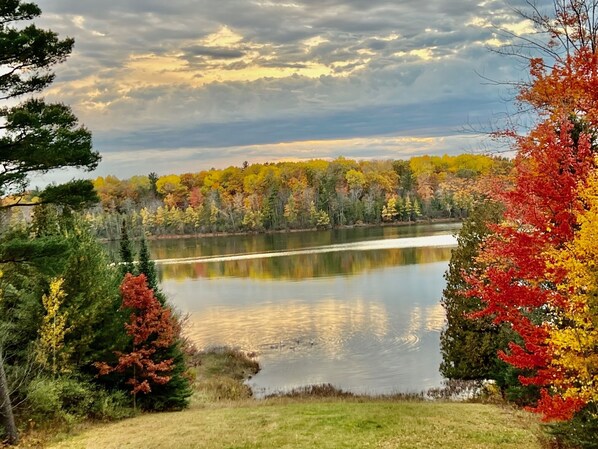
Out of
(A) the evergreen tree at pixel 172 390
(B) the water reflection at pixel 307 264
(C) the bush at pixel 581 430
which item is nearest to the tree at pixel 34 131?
(A) the evergreen tree at pixel 172 390

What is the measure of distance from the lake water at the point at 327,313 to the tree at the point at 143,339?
8.94 metres

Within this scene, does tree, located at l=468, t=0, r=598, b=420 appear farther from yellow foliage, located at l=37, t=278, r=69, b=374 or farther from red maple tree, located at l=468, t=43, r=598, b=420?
yellow foliage, located at l=37, t=278, r=69, b=374

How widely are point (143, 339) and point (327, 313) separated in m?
25.7

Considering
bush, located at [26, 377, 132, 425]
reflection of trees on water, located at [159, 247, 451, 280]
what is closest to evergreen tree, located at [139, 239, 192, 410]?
bush, located at [26, 377, 132, 425]

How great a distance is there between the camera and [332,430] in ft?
48.5

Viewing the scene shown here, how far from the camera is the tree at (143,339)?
21891 millimetres

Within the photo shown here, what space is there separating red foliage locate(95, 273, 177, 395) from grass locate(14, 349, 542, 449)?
2091 mm

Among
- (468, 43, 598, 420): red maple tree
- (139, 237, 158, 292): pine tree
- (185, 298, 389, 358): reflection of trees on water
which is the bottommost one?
(185, 298, 389, 358): reflection of trees on water

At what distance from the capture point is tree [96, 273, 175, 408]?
71.8ft

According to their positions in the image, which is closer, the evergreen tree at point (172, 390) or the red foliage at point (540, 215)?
the red foliage at point (540, 215)

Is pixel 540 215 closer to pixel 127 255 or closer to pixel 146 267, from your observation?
pixel 146 267

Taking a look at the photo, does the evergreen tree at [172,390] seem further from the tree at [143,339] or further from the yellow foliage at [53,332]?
the yellow foliage at [53,332]

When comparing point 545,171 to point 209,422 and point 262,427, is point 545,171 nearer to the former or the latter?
point 262,427

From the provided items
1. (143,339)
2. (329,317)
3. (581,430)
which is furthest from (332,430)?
(329,317)
